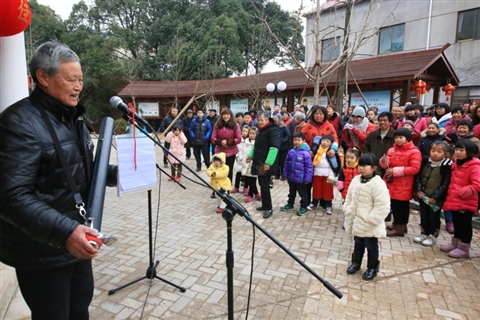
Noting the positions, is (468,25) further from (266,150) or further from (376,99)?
(266,150)

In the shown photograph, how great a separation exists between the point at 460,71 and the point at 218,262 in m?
18.5

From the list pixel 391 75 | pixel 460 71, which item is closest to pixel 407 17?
pixel 460 71

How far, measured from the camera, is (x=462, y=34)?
16594mm

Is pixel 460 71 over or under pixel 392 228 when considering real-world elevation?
over

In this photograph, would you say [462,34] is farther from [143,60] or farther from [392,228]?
[143,60]

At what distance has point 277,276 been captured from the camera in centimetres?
333

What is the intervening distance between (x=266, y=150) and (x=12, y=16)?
3758mm

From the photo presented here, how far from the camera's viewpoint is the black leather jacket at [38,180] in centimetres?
134

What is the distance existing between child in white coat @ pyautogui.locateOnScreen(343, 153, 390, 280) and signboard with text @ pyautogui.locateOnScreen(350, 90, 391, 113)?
10.2 metres

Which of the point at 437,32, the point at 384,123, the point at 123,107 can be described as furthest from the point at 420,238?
the point at 437,32

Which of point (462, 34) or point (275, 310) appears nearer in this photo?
point (275, 310)

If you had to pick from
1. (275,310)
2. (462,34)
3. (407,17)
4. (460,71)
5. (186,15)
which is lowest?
(275,310)

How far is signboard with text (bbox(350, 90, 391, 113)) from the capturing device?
12586 millimetres

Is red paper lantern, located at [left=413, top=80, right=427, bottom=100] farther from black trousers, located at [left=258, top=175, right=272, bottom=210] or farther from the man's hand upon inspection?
the man's hand
